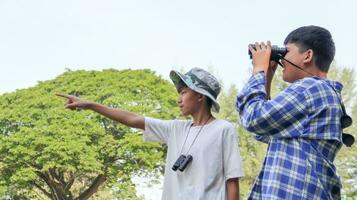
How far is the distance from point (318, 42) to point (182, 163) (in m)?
0.46

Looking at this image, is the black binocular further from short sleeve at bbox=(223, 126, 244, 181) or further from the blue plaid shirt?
the blue plaid shirt

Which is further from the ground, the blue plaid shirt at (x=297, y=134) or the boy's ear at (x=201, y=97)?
the boy's ear at (x=201, y=97)

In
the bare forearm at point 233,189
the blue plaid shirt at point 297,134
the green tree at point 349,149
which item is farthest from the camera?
the green tree at point 349,149

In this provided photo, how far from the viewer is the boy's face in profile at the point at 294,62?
3.23 ft

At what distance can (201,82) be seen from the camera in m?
1.41

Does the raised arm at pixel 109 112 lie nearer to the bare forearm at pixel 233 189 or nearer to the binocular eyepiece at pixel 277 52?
the bare forearm at pixel 233 189

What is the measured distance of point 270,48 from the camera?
0.99 m

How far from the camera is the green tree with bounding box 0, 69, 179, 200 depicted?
7.82 m

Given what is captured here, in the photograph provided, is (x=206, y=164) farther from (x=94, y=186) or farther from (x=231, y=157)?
(x=94, y=186)

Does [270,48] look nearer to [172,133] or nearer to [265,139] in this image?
[265,139]

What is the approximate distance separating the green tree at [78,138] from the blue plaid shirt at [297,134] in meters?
6.95

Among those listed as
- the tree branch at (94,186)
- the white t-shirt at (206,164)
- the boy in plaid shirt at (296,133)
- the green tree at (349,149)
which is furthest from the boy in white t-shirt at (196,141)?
the green tree at (349,149)

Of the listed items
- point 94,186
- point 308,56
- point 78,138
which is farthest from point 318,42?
point 94,186

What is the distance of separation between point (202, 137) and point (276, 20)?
625cm
